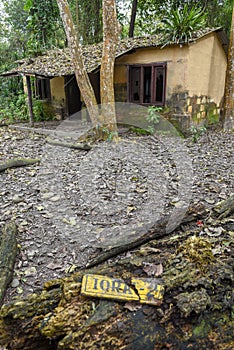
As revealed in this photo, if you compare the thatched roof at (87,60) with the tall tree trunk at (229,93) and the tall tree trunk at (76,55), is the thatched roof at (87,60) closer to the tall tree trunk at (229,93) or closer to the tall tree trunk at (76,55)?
the tall tree trunk at (76,55)

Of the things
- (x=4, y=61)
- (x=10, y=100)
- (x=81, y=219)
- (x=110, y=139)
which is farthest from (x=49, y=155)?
(x=4, y=61)

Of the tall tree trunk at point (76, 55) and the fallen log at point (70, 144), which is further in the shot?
the tall tree trunk at point (76, 55)

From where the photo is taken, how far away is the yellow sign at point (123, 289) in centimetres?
134

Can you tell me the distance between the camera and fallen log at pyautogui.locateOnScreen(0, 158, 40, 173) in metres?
5.32

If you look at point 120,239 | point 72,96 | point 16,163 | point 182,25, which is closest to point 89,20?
point 72,96

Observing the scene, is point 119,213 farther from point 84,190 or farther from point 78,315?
point 78,315

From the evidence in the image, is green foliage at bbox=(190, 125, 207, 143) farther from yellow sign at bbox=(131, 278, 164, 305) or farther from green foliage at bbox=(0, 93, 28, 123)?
green foliage at bbox=(0, 93, 28, 123)

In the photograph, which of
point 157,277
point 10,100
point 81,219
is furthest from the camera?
point 10,100

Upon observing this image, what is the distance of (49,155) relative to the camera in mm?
6422

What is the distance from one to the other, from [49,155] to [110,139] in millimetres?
1739

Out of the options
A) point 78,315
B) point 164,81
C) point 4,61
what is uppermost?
point 4,61

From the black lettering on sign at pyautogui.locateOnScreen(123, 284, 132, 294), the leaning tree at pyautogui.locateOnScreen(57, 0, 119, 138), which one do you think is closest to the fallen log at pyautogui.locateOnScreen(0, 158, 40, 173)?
the leaning tree at pyautogui.locateOnScreen(57, 0, 119, 138)

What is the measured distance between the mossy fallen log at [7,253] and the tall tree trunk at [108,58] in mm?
4650

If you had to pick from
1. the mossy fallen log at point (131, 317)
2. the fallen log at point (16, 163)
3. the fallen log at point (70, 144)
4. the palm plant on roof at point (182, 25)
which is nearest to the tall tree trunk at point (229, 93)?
the palm plant on roof at point (182, 25)
